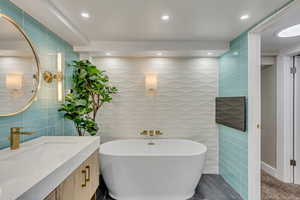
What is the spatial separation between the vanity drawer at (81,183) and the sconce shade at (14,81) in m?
0.97

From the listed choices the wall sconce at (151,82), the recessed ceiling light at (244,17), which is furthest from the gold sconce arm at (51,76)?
the recessed ceiling light at (244,17)

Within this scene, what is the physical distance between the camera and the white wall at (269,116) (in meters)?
3.08

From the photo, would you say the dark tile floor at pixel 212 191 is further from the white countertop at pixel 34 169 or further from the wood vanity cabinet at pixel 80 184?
the white countertop at pixel 34 169

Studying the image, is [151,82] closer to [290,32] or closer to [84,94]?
[84,94]

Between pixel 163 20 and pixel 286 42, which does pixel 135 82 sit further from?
pixel 286 42

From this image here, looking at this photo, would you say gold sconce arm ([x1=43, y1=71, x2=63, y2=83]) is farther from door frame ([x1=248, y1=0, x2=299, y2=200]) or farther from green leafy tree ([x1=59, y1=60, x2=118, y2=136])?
door frame ([x1=248, y1=0, x2=299, y2=200])

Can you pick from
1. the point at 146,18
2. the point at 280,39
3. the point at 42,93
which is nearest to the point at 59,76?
the point at 42,93

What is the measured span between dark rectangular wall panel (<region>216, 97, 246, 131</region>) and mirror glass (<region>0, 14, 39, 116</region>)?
2604mm

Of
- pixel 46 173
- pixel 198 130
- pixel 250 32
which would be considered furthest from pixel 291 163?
pixel 46 173

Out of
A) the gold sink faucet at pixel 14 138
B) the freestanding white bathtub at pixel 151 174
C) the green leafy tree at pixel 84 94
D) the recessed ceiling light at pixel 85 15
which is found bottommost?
the freestanding white bathtub at pixel 151 174

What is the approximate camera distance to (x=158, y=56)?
10.0 feet

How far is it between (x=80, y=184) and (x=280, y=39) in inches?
128

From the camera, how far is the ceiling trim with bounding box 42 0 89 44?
159cm

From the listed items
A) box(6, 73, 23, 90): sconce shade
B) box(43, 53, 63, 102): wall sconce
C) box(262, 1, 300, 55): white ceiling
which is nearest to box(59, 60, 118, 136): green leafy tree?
box(43, 53, 63, 102): wall sconce
